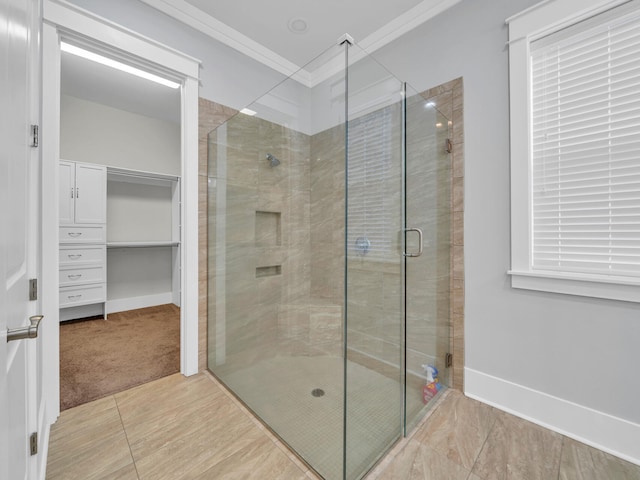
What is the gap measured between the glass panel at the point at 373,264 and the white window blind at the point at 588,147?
2.64 feet

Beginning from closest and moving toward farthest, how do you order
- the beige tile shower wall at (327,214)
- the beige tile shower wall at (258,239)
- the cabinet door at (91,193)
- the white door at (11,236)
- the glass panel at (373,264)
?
the white door at (11,236) < the glass panel at (373,264) < the beige tile shower wall at (327,214) < the beige tile shower wall at (258,239) < the cabinet door at (91,193)

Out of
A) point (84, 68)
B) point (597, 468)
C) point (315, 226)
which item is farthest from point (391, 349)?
point (84, 68)

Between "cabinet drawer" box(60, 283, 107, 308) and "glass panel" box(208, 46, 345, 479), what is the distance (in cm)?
227

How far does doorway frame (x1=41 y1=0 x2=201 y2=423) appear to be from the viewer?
5.00ft

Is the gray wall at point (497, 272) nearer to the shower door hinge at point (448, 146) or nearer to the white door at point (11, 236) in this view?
the shower door hinge at point (448, 146)

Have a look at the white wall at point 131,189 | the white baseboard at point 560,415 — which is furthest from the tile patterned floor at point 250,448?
the white wall at point 131,189

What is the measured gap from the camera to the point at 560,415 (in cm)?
147

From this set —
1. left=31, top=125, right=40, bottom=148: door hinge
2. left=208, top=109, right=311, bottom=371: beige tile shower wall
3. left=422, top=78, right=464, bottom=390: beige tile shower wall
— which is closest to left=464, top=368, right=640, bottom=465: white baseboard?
left=422, top=78, right=464, bottom=390: beige tile shower wall

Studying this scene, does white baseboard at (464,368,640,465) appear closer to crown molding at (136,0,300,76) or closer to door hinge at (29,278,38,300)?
door hinge at (29,278,38,300)

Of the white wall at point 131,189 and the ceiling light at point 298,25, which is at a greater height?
the ceiling light at point 298,25

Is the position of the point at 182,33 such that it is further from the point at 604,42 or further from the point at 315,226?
the point at 604,42

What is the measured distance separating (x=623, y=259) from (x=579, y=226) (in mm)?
224

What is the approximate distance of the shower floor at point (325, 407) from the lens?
4.05ft

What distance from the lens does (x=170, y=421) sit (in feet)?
5.11
